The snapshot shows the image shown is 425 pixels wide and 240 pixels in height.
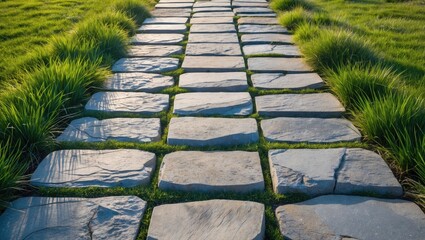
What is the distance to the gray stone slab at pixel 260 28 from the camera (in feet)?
15.8

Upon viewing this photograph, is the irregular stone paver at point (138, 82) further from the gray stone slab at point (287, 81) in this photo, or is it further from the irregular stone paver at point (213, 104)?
the gray stone slab at point (287, 81)

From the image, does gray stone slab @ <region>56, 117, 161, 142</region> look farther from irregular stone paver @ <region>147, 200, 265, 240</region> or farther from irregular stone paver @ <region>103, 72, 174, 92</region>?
irregular stone paver @ <region>147, 200, 265, 240</region>

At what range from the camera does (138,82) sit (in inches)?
125

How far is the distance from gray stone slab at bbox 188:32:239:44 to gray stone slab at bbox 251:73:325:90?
1.21 meters

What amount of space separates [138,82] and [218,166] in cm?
144

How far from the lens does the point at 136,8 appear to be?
5414 millimetres

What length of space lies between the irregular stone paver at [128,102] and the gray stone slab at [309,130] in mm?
783

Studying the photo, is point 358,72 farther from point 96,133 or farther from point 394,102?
point 96,133

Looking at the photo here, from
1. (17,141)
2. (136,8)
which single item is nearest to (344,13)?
(136,8)

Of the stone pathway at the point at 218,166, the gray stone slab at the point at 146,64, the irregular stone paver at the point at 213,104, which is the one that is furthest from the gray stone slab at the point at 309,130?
the gray stone slab at the point at 146,64

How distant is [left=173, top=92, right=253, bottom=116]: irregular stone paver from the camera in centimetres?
265

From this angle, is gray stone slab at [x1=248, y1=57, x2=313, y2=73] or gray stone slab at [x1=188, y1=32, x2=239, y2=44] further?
gray stone slab at [x1=188, y1=32, x2=239, y2=44]

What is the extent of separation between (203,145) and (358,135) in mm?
936

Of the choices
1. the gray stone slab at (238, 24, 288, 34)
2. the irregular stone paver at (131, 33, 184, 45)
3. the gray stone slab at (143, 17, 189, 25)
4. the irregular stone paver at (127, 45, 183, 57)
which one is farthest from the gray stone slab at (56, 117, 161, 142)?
the gray stone slab at (143, 17, 189, 25)
